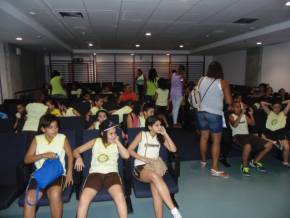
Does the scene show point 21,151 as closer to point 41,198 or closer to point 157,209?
point 41,198

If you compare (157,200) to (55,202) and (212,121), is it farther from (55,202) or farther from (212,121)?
(212,121)

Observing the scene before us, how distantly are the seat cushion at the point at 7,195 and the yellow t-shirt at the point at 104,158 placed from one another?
742 millimetres

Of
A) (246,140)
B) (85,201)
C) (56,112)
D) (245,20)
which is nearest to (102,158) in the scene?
(85,201)

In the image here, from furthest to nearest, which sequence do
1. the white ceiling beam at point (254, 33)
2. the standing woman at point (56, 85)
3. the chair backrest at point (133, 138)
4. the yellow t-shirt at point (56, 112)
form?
1. the standing woman at point (56, 85)
2. the white ceiling beam at point (254, 33)
3. the yellow t-shirt at point (56, 112)
4. the chair backrest at point (133, 138)

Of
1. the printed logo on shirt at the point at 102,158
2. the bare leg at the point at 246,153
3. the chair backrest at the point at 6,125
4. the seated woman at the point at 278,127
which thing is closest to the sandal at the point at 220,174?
the bare leg at the point at 246,153

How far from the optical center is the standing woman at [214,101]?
3416mm

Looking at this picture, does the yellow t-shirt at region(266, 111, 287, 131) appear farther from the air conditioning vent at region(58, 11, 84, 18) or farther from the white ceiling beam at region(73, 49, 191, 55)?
the white ceiling beam at region(73, 49, 191, 55)

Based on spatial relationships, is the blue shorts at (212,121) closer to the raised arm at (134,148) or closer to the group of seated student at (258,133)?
the group of seated student at (258,133)

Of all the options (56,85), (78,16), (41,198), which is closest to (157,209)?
(41,198)

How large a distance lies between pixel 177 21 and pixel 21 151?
4.37 meters

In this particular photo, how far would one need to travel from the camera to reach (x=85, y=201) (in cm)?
221

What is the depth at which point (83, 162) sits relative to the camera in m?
2.66

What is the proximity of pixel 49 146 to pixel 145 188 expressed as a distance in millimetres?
1078

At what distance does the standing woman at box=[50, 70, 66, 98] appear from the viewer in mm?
7409
